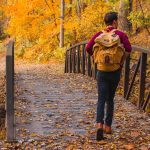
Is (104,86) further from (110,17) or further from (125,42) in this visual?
(110,17)

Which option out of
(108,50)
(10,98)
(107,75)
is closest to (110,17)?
(108,50)

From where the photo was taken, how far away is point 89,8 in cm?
2386

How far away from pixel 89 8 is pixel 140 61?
1577 cm

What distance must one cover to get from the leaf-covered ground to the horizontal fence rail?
30 cm

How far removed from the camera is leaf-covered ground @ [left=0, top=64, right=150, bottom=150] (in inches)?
242

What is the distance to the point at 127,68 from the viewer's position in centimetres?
984

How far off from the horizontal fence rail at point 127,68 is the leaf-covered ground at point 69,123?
1.00ft

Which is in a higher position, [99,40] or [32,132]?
[99,40]

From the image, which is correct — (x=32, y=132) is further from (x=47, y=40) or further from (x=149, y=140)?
(x=47, y=40)

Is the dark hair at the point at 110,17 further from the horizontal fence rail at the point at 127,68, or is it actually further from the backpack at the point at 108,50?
the horizontal fence rail at the point at 127,68

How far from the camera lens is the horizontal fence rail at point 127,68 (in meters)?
8.44

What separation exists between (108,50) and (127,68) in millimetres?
3918

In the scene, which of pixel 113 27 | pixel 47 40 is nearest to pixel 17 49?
pixel 47 40

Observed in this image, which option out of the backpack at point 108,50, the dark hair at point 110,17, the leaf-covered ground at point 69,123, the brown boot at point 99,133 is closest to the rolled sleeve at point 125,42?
the backpack at point 108,50
